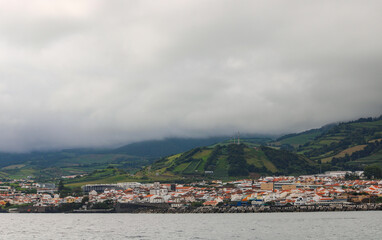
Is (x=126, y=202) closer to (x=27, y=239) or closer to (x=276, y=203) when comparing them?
(x=276, y=203)

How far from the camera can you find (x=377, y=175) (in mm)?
196000

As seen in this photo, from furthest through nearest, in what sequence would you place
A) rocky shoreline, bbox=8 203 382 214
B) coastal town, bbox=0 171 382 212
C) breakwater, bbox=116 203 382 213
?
coastal town, bbox=0 171 382 212, rocky shoreline, bbox=8 203 382 214, breakwater, bbox=116 203 382 213

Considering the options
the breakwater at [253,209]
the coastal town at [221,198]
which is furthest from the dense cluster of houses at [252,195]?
the breakwater at [253,209]

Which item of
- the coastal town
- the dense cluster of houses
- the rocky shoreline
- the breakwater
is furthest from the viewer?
the dense cluster of houses

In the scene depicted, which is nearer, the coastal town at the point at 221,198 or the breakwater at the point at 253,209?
the breakwater at the point at 253,209

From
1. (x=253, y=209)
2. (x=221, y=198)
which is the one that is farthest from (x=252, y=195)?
(x=253, y=209)

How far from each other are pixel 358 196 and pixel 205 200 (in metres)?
43.7

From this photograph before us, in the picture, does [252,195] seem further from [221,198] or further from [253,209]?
[253,209]

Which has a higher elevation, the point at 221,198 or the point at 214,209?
the point at 221,198

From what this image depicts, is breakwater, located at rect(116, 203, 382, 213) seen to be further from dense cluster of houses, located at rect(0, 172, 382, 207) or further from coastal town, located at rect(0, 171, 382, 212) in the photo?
dense cluster of houses, located at rect(0, 172, 382, 207)

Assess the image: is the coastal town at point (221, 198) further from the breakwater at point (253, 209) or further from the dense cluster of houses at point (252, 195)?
the breakwater at point (253, 209)

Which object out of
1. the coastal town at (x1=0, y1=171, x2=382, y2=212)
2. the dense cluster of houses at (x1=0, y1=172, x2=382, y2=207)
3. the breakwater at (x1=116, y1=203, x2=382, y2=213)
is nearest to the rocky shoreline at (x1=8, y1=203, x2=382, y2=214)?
the breakwater at (x1=116, y1=203, x2=382, y2=213)

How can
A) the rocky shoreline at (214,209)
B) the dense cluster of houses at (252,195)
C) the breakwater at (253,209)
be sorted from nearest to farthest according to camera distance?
the breakwater at (253,209) < the rocky shoreline at (214,209) < the dense cluster of houses at (252,195)

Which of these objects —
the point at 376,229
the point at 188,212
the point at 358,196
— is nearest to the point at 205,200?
the point at 188,212
